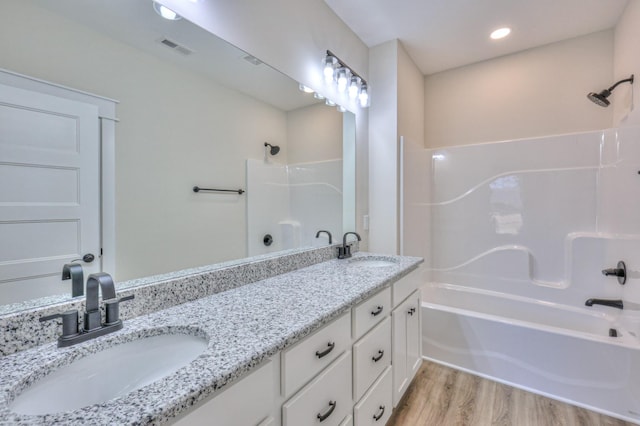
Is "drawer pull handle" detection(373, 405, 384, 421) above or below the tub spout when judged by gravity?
below

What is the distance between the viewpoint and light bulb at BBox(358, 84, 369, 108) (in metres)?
2.28

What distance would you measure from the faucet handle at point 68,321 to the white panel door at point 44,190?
0.48 feet

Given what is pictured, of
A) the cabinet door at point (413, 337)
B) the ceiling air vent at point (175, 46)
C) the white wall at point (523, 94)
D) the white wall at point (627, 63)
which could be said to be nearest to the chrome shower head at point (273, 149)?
the ceiling air vent at point (175, 46)

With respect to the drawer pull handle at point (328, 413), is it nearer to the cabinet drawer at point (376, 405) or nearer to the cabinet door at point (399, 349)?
the cabinet drawer at point (376, 405)

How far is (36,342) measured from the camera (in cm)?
78

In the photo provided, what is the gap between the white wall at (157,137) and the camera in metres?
0.84

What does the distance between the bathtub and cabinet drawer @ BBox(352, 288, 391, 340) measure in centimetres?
99

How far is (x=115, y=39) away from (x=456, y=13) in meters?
2.14

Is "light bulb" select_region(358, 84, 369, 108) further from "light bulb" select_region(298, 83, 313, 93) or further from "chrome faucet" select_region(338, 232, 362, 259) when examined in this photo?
"chrome faucet" select_region(338, 232, 362, 259)

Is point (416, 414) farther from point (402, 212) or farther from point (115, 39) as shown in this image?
point (115, 39)

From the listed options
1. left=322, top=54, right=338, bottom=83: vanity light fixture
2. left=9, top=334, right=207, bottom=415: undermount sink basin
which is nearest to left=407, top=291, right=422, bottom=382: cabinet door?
left=9, top=334, right=207, bottom=415: undermount sink basin

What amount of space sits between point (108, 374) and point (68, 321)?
0.19 metres

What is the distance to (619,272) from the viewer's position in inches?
79.3

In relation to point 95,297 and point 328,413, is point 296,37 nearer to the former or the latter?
point 95,297
